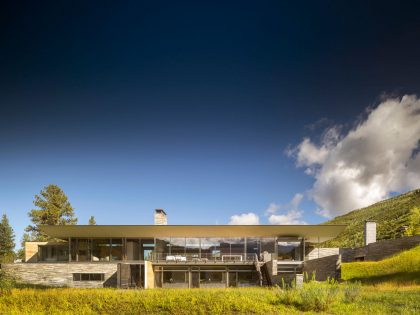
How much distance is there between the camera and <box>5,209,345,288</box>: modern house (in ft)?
92.6

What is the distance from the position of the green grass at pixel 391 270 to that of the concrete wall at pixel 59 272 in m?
16.8

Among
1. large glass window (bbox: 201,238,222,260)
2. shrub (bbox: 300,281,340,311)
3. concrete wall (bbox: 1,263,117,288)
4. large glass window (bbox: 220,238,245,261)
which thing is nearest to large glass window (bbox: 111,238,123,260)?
concrete wall (bbox: 1,263,117,288)

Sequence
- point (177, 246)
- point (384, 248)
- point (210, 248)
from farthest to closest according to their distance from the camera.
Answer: point (177, 246)
point (210, 248)
point (384, 248)

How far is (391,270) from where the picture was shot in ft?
68.0

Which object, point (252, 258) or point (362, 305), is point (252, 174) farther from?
point (362, 305)

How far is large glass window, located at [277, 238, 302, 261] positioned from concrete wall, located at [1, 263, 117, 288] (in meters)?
12.7

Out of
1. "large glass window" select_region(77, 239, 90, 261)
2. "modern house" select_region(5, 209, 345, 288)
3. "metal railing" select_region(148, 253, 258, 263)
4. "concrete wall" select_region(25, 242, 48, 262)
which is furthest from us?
"concrete wall" select_region(25, 242, 48, 262)

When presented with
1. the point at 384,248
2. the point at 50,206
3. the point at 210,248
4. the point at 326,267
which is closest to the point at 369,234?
the point at 384,248

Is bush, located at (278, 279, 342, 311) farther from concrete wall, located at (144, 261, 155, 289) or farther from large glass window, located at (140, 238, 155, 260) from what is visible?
large glass window, located at (140, 238, 155, 260)

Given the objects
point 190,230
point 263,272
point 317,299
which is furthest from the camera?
point 190,230

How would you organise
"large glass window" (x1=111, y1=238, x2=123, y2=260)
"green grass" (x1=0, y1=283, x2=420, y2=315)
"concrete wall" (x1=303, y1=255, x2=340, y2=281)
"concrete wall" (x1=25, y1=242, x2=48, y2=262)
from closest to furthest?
"green grass" (x1=0, y1=283, x2=420, y2=315), "concrete wall" (x1=303, y1=255, x2=340, y2=281), "large glass window" (x1=111, y1=238, x2=123, y2=260), "concrete wall" (x1=25, y1=242, x2=48, y2=262)

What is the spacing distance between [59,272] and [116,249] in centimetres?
452

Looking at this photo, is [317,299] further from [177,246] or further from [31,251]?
[31,251]

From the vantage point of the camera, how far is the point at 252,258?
29.0 meters
